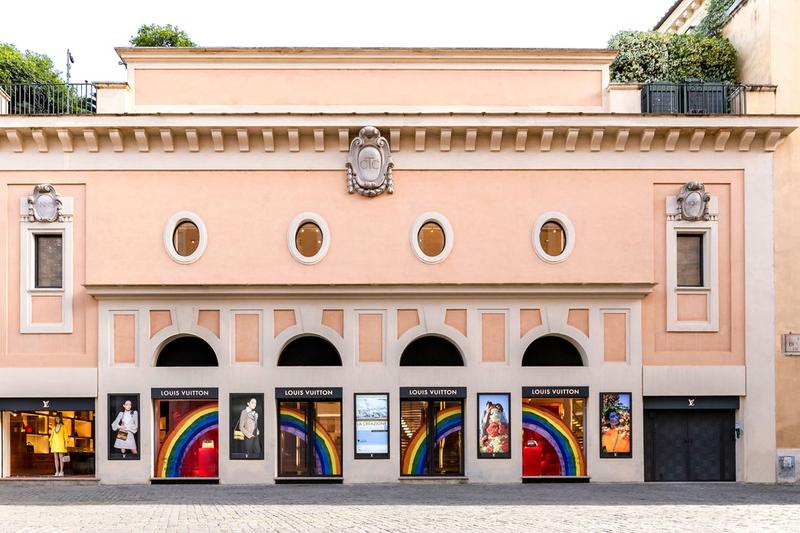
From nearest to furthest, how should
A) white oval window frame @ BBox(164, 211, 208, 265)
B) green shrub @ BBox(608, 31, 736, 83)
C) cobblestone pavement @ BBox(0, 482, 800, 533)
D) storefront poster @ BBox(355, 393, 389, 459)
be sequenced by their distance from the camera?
cobblestone pavement @ BBox(0, 482, 800, 533) → storefront poster @ BBox(355, 393, 389, 459) → white oval window frame @ BBox(164, 211, 208, 265) → green shrub @ BBox(608, 31, 736, 83)

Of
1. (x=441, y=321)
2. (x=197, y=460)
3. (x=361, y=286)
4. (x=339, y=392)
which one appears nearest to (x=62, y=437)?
(x=197, y=460)

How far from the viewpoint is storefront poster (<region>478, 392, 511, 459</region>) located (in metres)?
20.8

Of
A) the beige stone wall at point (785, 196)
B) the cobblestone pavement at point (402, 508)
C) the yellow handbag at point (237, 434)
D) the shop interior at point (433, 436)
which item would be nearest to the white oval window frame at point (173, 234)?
the yellow handbag at point (237, 434)

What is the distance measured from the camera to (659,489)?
1948 cm

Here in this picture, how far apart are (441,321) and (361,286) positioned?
2.03 metres

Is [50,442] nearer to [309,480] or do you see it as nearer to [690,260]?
[309,480]

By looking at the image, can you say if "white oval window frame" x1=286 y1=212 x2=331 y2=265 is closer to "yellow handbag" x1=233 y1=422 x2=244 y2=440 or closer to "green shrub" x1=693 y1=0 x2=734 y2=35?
"yellow handbag" x1=233 y1=422 x2=244 y2=440

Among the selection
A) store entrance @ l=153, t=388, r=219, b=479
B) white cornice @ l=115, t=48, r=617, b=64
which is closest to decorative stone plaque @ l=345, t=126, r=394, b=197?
white cornice @ l=115, t=48, r=617, b=64

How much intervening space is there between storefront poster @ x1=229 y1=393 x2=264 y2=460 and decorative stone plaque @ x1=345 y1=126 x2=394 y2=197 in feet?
17.8

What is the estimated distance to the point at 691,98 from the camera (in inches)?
856

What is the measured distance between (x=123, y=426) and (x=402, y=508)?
775 cm

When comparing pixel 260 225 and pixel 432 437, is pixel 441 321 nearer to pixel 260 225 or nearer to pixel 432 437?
pixel 432 437

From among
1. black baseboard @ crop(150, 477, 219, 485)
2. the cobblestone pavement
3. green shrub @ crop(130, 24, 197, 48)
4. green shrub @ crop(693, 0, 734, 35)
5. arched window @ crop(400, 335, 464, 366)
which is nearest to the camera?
the cobblestone pavement

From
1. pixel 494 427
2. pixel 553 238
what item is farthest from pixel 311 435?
pixel 553 238
